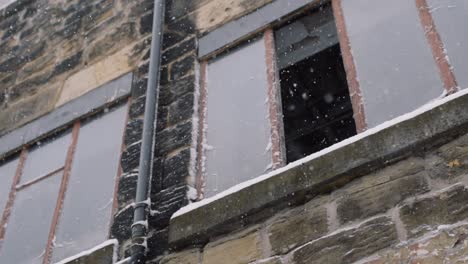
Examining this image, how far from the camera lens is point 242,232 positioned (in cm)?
359

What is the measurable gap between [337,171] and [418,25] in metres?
1.13

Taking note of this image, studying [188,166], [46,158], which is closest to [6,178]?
[46,158]

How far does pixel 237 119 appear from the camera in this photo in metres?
4.47

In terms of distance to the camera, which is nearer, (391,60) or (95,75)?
(391,60)

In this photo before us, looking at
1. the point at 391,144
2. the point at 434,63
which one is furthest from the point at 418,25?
the point at 391,144

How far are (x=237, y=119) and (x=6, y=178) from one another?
1.92m

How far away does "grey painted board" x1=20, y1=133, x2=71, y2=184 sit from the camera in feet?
16.9

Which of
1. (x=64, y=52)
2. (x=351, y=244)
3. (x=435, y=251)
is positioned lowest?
(x=435, y=251)

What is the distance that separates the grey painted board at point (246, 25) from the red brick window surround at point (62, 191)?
28.3 inches

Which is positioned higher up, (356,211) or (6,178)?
(6,178)

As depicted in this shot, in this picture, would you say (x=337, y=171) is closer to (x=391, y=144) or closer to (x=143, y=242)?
(x=391, y=144)

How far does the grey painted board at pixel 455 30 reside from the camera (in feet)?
12.2

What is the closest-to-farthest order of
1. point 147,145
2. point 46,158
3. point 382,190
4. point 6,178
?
point 382,190
point 147,145
point 46,158
point 6,178

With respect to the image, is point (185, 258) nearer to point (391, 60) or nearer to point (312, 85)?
point (391, 60)
